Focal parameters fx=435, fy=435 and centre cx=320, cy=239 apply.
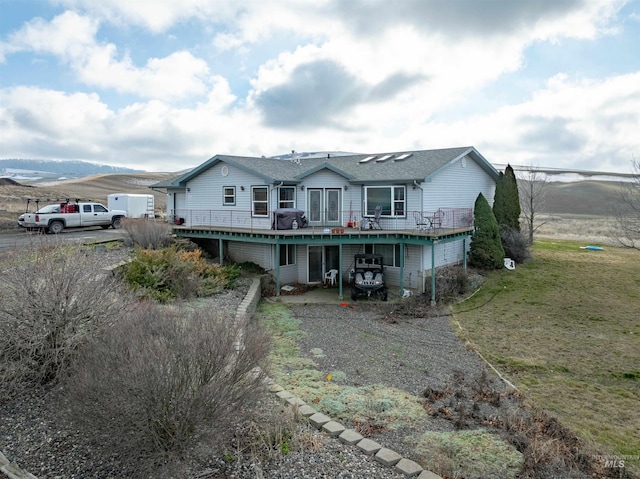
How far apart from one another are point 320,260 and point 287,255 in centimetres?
154

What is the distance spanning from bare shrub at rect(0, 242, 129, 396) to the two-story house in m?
10.4

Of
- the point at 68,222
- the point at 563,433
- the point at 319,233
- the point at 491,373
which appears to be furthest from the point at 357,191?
the point at 68,222

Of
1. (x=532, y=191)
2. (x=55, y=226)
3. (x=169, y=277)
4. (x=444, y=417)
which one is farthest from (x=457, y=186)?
(x=55, y=226)

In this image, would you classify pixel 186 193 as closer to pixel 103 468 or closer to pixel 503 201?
pixel 503 201

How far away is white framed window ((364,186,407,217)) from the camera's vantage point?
18.8 meters

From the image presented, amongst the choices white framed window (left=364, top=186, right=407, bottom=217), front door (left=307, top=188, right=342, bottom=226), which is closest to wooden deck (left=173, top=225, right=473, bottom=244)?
white framed window (left=364, top=186, right=407, bottom=217)

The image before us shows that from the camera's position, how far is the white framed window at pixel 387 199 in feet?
61.8

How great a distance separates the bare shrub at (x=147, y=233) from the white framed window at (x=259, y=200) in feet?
12.9

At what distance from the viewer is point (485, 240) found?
68.6 ft

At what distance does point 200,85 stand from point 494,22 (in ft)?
35.6

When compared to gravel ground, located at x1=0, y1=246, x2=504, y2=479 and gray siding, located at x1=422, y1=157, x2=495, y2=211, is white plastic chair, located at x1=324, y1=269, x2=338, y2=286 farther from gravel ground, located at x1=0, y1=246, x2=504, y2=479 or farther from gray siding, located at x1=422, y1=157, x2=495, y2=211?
gravel ground, located at x1=0, y1=246, x2=504, y2=479

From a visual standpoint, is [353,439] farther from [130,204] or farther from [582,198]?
[582,198]

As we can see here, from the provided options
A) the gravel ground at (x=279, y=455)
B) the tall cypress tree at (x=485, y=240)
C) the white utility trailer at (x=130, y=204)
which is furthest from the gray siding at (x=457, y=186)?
the white utility trailer at (x=130, y=204)

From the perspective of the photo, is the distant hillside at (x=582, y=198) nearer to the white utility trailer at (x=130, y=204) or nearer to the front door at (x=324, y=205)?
the front door at (x=324, y=205)
